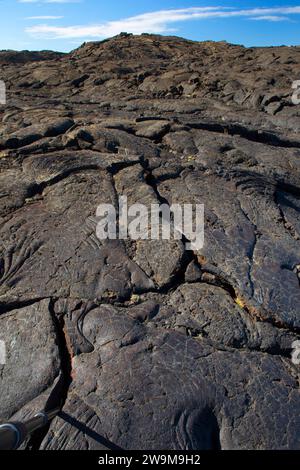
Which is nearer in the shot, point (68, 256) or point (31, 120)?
point (68, 256)

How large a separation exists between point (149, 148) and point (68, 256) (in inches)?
92.2

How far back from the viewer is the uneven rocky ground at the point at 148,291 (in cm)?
299

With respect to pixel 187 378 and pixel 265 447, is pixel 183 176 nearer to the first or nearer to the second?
pixel 187 378

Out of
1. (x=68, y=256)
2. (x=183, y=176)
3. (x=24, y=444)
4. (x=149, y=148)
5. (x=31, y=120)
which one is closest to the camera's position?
(x=24, y=444)

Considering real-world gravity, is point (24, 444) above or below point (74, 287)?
below

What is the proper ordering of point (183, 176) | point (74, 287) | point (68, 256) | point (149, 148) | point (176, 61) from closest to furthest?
point (74, 287)
point (68, 256)
point (183, 176)
point (149, 148)
point (176, 61)

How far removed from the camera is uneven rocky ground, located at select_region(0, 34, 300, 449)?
299 centimetres

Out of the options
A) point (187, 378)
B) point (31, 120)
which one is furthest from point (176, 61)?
point (187, 378)

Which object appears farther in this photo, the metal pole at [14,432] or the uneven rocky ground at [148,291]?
the uneven rocky ground at [148,291]

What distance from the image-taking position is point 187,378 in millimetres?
3146

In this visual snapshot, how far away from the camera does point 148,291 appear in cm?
380

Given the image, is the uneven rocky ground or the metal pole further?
the uneven rocky ground

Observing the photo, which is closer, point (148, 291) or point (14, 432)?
point (14, 432)
